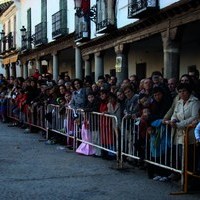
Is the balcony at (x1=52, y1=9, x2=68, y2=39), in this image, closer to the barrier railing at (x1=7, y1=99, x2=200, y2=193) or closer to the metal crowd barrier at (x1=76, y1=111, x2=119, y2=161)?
the barrier railing at (x1=7, y1=99, x2=200, y2=193)

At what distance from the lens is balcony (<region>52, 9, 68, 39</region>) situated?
76.1ft

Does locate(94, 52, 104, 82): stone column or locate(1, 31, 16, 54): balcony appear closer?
locate(94, 52, 104, 82): stone column

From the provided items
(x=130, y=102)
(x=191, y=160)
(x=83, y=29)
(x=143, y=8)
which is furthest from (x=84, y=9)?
(x=191, y=160)

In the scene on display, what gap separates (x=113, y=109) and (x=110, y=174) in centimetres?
171

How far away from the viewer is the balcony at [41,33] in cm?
2681

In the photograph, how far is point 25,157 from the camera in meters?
10.6

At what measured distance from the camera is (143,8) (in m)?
13.5

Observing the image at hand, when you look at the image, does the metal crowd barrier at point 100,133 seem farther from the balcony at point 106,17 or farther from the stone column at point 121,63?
the balcony at point 106,17

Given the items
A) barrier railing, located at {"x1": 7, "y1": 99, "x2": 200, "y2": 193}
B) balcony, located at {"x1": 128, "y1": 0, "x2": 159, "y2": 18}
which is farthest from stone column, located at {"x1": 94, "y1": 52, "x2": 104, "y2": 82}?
barrier railing, located at {"x1": 7, "y1": 99, "x2": 200, "y2": 193}

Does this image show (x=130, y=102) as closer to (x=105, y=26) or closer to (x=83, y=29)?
(x=105, y=26)

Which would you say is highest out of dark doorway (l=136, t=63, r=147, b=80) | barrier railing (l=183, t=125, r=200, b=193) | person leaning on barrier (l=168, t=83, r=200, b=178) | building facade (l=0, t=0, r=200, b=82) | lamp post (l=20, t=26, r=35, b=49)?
lamp post (l=20, t=26, r=35, b=49)

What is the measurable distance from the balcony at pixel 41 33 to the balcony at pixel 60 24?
2.48 metres

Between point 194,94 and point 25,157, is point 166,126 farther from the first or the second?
point 25,157

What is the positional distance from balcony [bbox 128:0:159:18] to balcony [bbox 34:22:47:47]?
1288 centimetres
